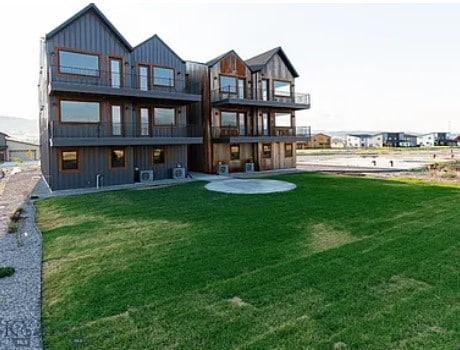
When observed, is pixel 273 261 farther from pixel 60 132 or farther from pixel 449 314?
pixel 60 132

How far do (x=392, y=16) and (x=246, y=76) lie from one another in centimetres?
982

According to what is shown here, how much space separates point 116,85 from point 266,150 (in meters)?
12.1

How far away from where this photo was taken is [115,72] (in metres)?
18.4

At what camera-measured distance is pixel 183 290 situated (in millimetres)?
5418

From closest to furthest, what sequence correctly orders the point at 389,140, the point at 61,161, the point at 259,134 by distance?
1. the point at 61,161
2. the point at 259,134
3. the point at 389,140

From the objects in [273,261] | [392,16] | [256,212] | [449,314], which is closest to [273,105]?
[392,16]

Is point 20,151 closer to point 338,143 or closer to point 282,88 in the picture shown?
point 282,88

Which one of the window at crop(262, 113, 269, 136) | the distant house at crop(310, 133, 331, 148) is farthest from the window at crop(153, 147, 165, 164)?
the distant house at crop(310, 133, 331, 148)

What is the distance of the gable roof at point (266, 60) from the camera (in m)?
25.5

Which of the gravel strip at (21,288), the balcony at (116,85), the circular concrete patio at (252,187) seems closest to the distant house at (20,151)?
the balcony at (116,85)

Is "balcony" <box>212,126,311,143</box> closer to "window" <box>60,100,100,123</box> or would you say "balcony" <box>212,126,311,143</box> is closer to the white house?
"window" <box>60,100,100,123</box>

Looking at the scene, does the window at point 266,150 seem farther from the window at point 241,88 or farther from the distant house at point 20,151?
the distant house at point 20,151

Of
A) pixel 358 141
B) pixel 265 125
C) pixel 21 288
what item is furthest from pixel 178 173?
pixel 358 141

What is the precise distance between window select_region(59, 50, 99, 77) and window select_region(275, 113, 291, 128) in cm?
1385
